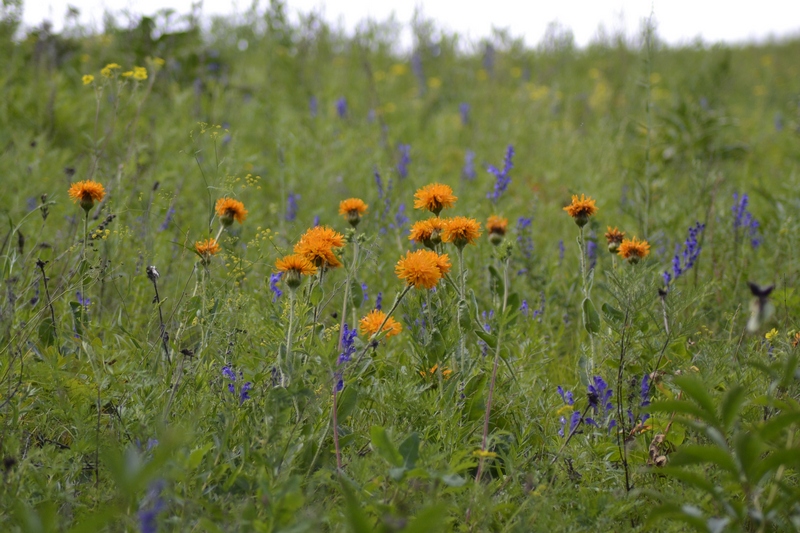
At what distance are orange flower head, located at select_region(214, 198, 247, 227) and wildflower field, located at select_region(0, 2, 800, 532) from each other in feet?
0.03

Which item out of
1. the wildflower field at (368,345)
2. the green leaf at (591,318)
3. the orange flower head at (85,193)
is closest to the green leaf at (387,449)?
the wildflower field at (368,345)

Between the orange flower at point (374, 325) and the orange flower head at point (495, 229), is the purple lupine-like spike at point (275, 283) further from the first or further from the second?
the orange flower head at point (495, 229)

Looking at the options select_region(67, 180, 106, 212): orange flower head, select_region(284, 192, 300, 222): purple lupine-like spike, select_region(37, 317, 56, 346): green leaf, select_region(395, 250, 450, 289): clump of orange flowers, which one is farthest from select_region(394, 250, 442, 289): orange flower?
select_region(284, 192, 300, 222): purple lupine-like spike

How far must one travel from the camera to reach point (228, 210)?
1.78 meters

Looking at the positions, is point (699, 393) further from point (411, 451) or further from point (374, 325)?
point (374, 325)

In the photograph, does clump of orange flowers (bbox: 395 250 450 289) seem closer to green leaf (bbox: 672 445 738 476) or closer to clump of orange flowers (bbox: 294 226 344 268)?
clump of orange flowers (bbox: 294 226 344 268)

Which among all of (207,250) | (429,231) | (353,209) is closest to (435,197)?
(429,231)

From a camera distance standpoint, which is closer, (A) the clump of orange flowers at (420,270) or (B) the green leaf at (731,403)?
(B) the green leaf at (731,403)

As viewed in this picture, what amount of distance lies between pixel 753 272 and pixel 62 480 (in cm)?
249

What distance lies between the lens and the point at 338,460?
1.35m

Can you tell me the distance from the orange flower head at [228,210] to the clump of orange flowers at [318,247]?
35cm

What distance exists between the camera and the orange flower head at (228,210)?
1746 mm

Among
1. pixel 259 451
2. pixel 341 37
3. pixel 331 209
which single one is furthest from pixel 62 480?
pixel 341 37

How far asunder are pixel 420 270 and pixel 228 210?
64cm
